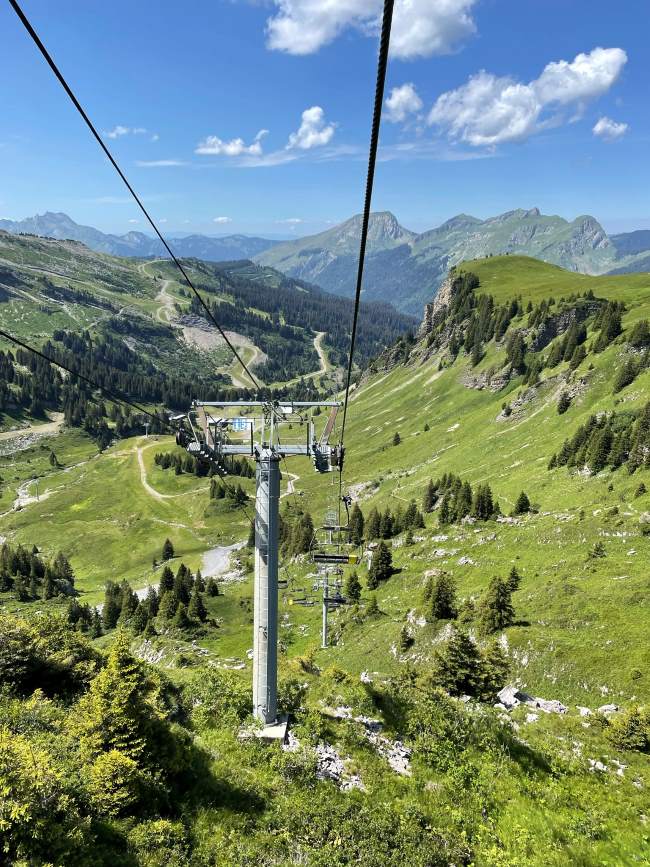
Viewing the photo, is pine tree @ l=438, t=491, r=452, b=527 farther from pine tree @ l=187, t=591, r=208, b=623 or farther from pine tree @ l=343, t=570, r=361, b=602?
pine tree @ l=187, t=591, r=208, b=623

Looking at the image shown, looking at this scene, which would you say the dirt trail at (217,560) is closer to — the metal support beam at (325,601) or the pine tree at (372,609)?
the pine tree at (372,609)

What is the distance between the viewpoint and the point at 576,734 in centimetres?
2602

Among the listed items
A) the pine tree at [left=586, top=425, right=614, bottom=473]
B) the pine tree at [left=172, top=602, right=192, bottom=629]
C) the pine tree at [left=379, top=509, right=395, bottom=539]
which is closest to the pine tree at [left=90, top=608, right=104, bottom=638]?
the pine tree at [left=172, top=602, right=192, bottom=629]

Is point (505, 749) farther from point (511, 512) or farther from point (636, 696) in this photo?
point (511, 512)

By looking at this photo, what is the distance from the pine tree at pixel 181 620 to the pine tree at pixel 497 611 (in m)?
60.2

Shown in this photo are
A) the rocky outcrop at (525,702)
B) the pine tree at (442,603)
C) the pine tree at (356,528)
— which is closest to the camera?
the rocky outcrop at (525,702)

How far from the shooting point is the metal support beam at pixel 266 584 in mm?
24359

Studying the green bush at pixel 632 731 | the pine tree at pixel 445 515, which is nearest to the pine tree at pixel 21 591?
the pine tree at pixel 445 515

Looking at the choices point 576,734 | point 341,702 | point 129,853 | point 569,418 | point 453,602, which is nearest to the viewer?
point 129,853

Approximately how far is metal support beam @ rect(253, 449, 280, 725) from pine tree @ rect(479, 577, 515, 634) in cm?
2747

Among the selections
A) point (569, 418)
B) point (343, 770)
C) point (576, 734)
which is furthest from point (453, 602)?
point (569, 418)

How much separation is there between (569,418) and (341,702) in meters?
97.1

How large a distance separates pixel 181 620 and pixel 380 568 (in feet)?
128

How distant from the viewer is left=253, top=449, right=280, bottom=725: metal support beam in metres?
24.4
